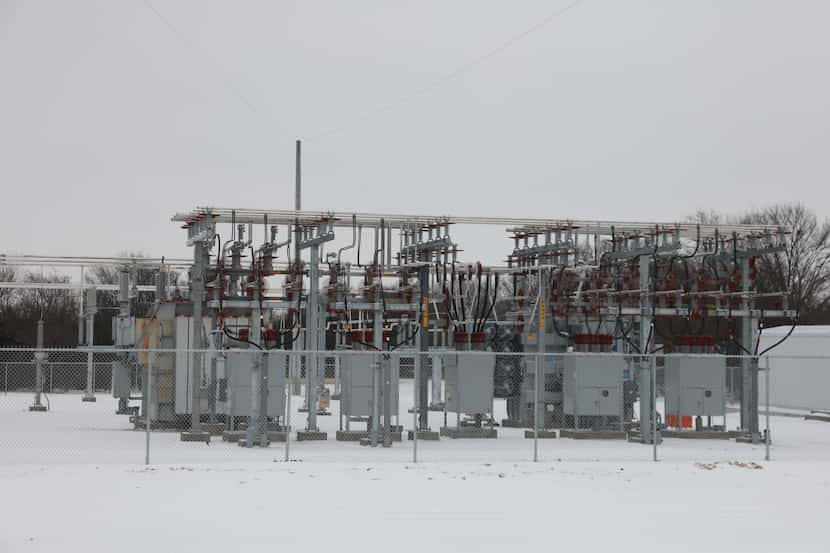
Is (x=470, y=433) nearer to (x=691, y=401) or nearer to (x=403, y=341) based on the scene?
(x=403, y=341)

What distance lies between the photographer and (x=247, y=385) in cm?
2061

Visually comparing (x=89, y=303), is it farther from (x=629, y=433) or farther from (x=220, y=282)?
(x=629, y=433)

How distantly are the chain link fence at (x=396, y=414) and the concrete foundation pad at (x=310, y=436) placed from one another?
0.02 metres

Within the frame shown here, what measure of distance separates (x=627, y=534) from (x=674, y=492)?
11.0 ft

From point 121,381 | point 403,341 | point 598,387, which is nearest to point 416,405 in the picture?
point 403,341

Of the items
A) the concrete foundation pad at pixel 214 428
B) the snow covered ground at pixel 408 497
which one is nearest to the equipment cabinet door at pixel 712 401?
the snow covered ground at pixel 408 497

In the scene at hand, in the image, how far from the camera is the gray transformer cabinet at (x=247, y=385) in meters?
20.5

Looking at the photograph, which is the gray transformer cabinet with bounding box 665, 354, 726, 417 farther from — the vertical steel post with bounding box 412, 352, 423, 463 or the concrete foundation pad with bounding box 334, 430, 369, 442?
the concrete foundation pad with bounding box 334, 430, 369, 442

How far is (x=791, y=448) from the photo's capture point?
21.9 metres

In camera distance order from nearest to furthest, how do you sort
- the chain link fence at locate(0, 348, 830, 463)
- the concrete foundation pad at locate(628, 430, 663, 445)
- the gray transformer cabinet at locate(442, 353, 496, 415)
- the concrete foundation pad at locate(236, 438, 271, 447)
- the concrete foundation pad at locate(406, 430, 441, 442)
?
the chain link fence at locate(0, 348, 830, 463) → the concrete foundation pad at locate(236, 438, 271, 447) → the concrete foundation pad at locate(628, 430, 663, 445) → the concrete foundation pad at locate(406, 430, 441, 442) → the gray transformer cabinet at locate(442, 353, 496, 415)

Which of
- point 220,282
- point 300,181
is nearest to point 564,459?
point 220,282

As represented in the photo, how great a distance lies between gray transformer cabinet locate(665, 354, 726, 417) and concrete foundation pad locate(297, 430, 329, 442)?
6744 mm

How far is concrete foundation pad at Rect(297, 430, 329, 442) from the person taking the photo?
21.4 metres

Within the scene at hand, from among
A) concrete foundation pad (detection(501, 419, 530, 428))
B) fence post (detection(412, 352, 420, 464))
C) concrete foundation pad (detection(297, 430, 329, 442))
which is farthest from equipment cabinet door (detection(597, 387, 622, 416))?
concrete foundation pad (detection(297, 430, 329, 442))
